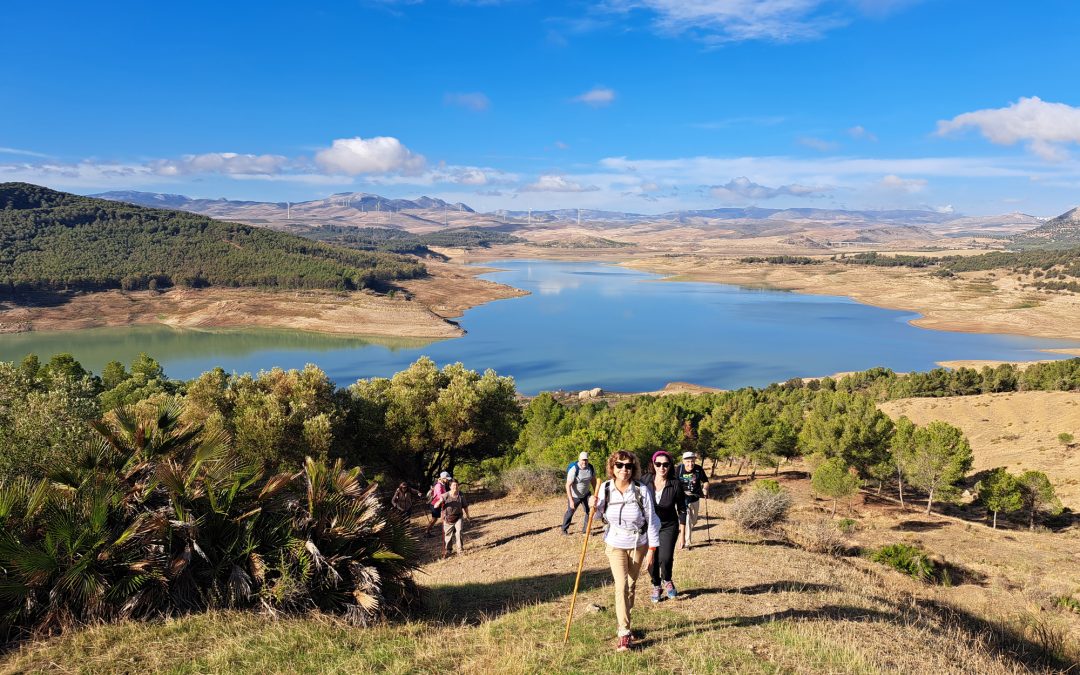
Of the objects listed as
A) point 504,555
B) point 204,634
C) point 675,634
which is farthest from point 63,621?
point 504,555

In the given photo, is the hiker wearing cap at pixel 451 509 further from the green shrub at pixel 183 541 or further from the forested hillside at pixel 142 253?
the forested hillside at pixel 142 253

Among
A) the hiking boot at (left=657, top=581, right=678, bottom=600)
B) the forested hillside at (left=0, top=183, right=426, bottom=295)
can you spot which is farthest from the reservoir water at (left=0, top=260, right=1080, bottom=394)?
the hiking boot at (left=657, top=581, right=678, bottom=600)

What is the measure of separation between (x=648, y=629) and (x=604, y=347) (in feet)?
229

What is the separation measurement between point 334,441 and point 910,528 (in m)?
17.8

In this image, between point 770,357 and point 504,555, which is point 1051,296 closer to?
point 770,357

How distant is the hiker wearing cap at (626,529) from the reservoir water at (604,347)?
162 feet

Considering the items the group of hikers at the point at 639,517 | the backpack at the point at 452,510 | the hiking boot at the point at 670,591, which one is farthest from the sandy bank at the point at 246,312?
the group of hikers at the point at 639,517

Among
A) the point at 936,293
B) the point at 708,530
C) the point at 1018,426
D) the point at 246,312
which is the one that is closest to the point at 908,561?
the point at 708,530

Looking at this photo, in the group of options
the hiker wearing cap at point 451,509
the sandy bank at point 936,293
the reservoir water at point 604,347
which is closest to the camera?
the hiker wearing cap at point 451,509

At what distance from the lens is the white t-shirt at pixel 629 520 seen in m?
5.66

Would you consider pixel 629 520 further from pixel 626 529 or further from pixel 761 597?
pixel 761 597

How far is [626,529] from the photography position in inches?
223

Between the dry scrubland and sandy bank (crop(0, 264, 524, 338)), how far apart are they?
240 ft

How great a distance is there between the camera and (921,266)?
16825cm
